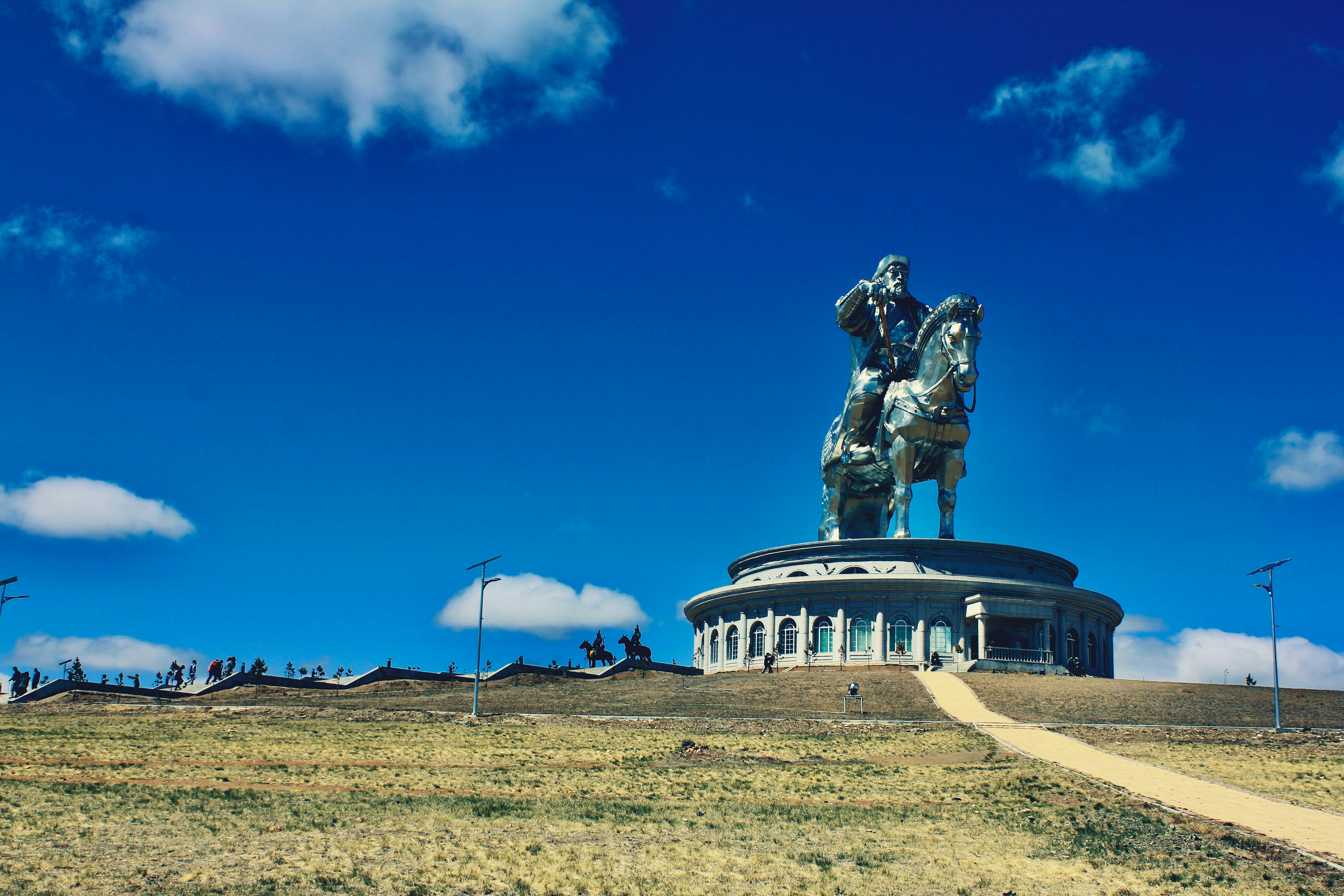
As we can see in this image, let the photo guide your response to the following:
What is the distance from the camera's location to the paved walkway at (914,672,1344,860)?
17.5m

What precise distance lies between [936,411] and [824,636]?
1156cm

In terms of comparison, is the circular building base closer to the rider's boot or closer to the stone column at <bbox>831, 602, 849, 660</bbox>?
the stone column at <bbox>831, 602, 849, 660</bbox>

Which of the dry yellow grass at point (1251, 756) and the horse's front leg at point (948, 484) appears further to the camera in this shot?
the horse's front leg at point (948, 484)

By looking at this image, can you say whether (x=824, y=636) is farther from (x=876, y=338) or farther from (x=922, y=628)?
(x=876, y=338)

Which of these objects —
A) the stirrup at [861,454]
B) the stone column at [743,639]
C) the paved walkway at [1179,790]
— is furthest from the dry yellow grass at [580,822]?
the stirrup at [861,454]

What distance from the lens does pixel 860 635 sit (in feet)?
177

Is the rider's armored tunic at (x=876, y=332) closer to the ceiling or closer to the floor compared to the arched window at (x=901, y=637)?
closer to the ceiling

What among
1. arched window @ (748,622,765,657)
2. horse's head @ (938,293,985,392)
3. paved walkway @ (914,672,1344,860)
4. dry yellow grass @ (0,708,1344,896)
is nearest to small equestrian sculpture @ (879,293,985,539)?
horse's head @ (938,293,985,392)

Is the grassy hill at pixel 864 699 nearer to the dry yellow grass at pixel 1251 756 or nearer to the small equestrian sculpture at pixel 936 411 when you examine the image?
the dry yellow grass at pixel 1251 756

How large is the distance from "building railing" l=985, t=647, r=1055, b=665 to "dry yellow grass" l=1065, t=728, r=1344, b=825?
19.8 meters

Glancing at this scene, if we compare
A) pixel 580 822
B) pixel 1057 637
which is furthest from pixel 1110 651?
pixel 580 822

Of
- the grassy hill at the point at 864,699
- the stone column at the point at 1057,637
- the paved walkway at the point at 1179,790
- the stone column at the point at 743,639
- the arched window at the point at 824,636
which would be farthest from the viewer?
the stone column at the point at 743,639

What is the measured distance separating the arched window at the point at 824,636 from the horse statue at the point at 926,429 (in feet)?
15.7

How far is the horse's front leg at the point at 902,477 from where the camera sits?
55.3 m
